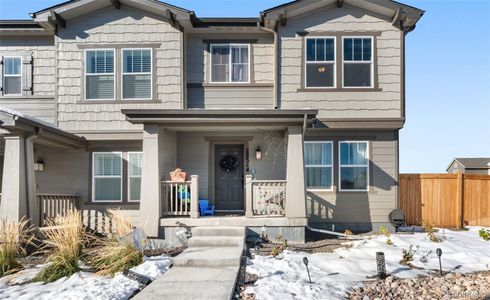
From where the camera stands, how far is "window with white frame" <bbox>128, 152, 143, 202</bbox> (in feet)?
36.7

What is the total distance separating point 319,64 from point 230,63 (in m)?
2.62

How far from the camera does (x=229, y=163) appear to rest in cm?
1166

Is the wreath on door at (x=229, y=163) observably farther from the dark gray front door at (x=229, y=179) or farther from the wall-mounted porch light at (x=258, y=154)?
the wall-mounted porch light at (x=258, y=154)

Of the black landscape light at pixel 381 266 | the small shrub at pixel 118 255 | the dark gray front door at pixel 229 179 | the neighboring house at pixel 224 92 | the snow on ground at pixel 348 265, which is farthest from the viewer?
the dark gray front door at pixel 229 179

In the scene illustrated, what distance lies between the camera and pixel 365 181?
1120cm

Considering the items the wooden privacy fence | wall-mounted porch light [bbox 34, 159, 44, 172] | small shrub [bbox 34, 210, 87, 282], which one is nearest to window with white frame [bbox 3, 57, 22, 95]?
wall-mounted porch light [bbox 34, 159, 44, 172]

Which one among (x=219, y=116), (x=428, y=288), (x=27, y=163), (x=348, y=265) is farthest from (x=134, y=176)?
(x=428, y=288)

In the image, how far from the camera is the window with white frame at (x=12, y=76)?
11.8m

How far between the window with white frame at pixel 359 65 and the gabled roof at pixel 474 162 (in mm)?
26347

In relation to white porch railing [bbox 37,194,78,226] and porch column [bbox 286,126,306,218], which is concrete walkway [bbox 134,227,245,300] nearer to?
porch column [bbox 286,126,306,218]

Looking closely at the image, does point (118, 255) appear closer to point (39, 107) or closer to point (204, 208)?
point (204, 208)

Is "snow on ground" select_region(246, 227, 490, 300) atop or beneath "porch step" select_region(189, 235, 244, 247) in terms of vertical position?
beneath

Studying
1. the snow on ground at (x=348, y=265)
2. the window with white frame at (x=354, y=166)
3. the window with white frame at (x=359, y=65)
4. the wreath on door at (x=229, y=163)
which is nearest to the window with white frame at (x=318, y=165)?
the window with white frame at (x=354, y=166)

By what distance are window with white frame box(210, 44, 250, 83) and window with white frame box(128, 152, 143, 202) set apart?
10.5 feet
